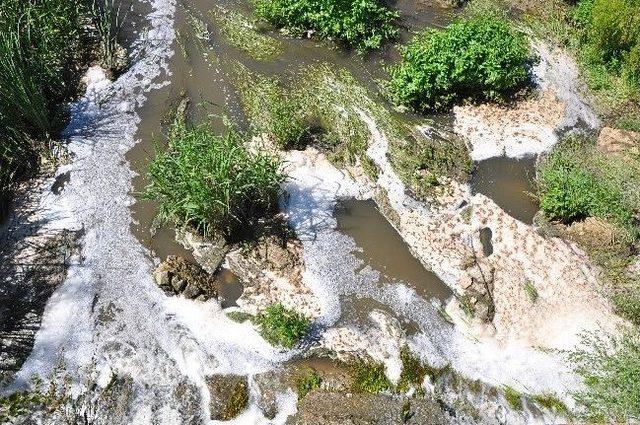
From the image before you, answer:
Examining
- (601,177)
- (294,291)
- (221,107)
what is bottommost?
(294,291)

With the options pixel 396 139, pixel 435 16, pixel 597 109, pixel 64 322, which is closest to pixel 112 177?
pixel 64 322

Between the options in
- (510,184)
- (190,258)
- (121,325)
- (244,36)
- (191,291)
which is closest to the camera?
(121,325)

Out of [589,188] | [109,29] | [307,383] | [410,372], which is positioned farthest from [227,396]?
[109,29]

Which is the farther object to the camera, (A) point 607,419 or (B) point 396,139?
(B) point 396,139

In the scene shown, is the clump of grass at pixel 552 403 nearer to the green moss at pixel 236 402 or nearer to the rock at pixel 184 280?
the green moss at pixel 236 402

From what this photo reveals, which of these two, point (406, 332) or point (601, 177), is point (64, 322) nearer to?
point (406, 332)

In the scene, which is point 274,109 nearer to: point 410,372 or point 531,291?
point 410,372
